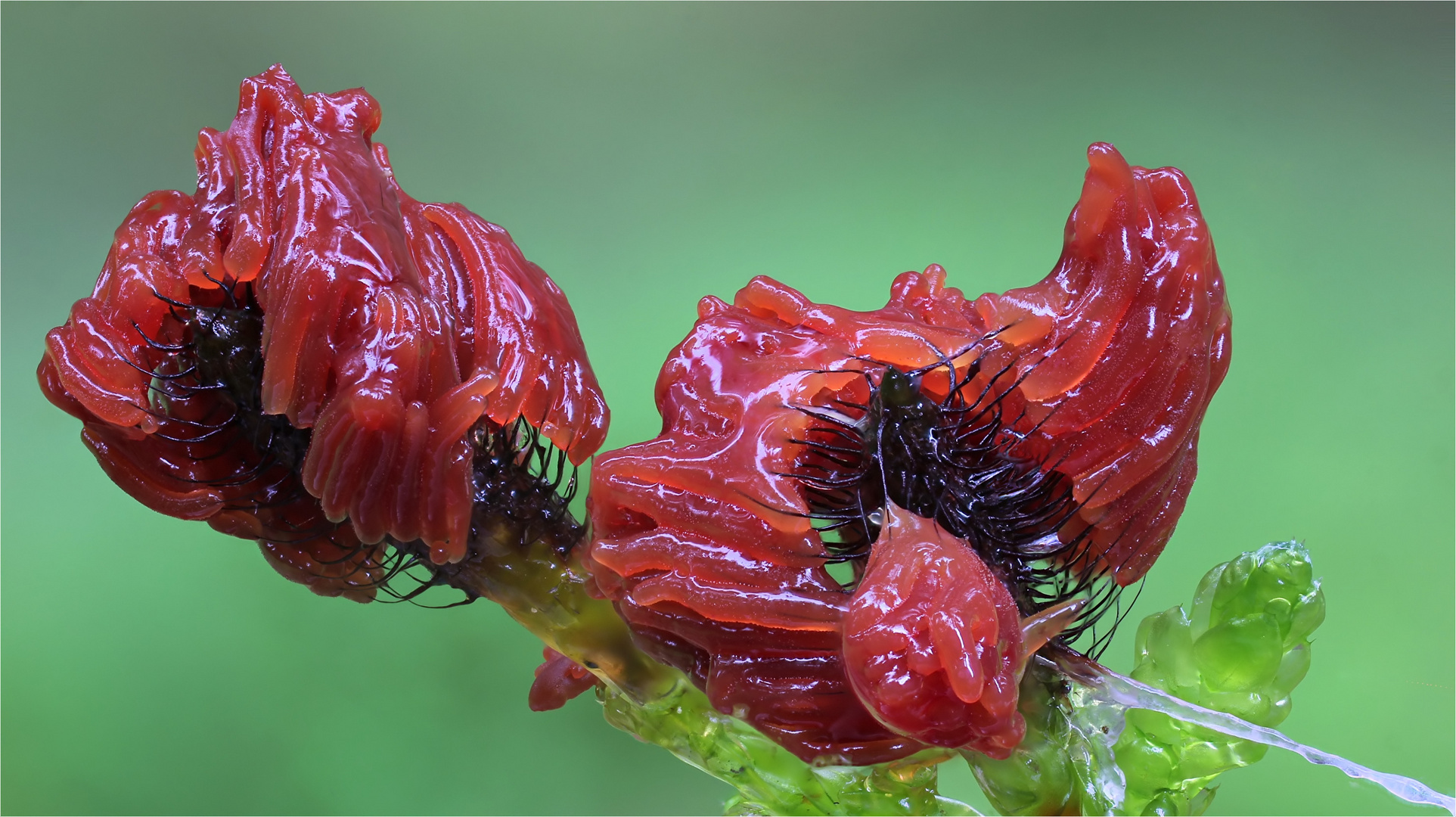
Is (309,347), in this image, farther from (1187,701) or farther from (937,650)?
(1187,701)

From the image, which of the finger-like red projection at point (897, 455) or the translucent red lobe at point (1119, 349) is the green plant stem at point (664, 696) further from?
the translucent red lobe at point (1119, 349)

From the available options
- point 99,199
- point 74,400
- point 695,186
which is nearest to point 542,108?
point 695,186

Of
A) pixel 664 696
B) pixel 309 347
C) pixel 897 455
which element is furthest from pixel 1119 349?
pixel 309 347

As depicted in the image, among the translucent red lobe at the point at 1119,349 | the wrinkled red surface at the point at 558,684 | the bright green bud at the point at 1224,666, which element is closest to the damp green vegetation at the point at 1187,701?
the bright green bud at the point at 1224,666

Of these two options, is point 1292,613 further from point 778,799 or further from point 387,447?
point 387,447

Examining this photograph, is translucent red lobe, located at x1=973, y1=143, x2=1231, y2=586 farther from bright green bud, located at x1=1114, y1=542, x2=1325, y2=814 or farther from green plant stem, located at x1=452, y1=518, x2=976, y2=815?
green plant stem, located at x1=452, y1=518, x2=976, y2=815

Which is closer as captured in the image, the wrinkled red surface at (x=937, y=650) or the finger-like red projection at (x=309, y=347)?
the wrinkled red surface at (x=937, y=650)
